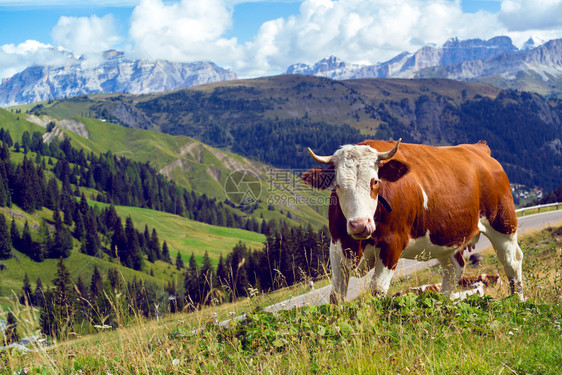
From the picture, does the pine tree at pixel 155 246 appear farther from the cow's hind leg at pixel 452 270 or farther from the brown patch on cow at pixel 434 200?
the brown patch on cow at pixel 434 200

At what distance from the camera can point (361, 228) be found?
6930mm

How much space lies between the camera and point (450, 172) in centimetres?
951

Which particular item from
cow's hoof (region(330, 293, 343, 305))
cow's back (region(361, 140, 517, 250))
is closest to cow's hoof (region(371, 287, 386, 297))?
cow's hoof (region(330, 293, 343, 305))

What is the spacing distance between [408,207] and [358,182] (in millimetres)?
1307

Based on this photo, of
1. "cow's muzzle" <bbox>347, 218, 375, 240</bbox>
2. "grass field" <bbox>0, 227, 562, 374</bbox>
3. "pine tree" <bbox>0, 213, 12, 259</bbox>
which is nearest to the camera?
"grass field" <bbox>0, 227, 562, 374</bbox>

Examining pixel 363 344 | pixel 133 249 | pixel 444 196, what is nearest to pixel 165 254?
pixel 133 249

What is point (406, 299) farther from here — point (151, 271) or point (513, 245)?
point (151, 271)

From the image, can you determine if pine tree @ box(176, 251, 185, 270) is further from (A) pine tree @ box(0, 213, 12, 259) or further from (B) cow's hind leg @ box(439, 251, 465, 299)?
(B) cow's hind leg @ box(439, 251, 465, 299)

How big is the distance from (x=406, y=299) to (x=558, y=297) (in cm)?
335

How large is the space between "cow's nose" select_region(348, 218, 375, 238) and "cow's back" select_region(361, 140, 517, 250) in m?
0.91

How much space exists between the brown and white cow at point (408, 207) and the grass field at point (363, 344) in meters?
1.03

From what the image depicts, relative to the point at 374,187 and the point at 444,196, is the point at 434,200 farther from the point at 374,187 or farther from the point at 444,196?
the point at 374,187

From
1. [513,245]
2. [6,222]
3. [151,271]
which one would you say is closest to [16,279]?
[6,222]

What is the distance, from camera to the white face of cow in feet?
23.1
